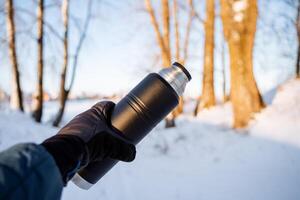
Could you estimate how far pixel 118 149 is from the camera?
1090 mm

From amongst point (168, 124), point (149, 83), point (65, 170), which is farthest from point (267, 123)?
point (168, 124)

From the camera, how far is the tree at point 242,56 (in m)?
4.37

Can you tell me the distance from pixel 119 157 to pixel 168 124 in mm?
7126

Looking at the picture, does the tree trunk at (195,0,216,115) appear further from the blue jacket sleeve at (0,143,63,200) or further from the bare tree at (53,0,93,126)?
A: the blue jacket sleeve at (0,143,63,200)

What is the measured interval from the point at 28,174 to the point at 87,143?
365mm

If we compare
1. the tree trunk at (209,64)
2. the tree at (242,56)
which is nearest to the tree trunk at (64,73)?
the tree trunk at (209,64)

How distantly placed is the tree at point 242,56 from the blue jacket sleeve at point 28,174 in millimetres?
3908

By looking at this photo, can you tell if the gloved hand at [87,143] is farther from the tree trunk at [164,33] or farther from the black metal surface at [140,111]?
the tree trunk at [164,33]

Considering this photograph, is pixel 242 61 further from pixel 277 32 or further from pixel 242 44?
pixel 277 32

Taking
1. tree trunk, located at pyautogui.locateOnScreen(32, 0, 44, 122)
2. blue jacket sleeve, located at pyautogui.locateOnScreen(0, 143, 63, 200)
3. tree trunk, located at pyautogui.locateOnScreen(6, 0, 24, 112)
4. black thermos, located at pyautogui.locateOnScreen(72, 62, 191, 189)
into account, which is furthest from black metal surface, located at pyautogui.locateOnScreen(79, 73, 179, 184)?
tree trunk, located at pyautogui.locateOnScreen(6, 0, 24, 112)

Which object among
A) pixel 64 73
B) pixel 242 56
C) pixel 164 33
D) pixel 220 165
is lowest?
pixel 64 73

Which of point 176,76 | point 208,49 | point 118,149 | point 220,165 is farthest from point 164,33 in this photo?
point 118,149

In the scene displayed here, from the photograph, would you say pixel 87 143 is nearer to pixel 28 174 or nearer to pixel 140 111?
pixel 140 111

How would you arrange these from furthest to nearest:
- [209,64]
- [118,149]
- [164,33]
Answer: [209,64]
[164,33]
[118,149]
